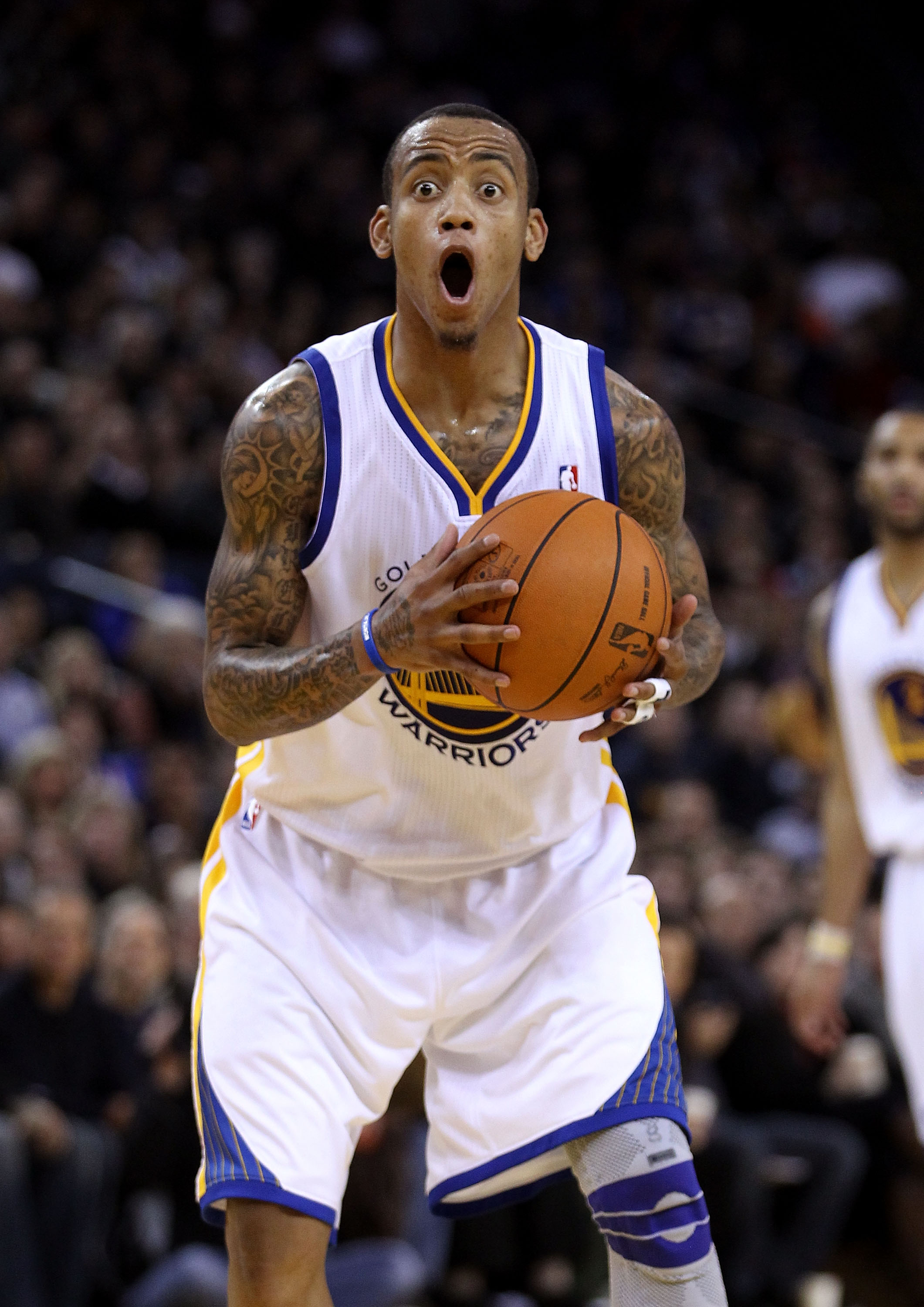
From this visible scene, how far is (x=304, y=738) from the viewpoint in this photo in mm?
3330

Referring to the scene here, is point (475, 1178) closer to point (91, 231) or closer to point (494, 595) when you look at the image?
point (494, 595)

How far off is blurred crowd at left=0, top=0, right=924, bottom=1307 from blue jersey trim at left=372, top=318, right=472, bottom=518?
3.25m

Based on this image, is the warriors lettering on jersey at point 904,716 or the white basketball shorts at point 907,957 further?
the warriors lettering on jersey at point 904,716

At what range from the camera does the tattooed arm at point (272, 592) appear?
2967 millimetres

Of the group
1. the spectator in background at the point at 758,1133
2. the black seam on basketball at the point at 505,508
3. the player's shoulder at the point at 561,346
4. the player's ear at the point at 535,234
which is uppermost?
the player's ear at the point at 535,234

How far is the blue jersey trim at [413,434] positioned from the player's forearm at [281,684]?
41cm

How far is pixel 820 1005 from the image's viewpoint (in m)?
5.06

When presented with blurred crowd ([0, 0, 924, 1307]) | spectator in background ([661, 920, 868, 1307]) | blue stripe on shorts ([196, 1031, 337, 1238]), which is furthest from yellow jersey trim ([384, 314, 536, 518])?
spectator in background ([661, 920, 868, 1307])

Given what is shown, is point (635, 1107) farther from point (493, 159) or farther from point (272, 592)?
point (493, 159)

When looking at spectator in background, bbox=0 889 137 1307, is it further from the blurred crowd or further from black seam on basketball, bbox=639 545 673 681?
black seam on basketball, bbox=639 545 673 681

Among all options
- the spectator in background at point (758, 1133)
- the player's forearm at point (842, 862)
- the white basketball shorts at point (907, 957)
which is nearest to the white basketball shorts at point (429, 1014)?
the white basketball shorts at point (907, 957)

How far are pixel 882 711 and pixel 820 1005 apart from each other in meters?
0.89

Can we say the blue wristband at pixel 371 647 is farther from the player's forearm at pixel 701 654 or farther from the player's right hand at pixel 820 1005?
the player's right hand at pixel 820 1005

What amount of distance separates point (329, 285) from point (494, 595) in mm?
9193
